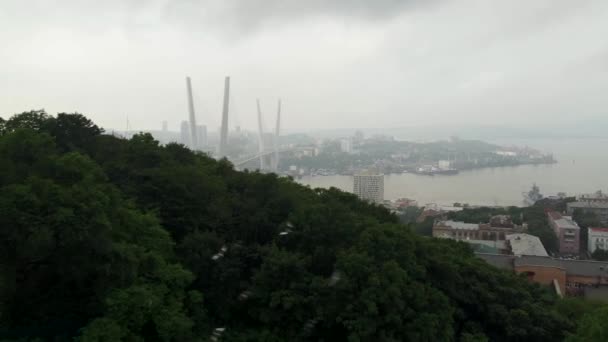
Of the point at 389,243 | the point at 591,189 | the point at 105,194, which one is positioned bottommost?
the point at 591,189

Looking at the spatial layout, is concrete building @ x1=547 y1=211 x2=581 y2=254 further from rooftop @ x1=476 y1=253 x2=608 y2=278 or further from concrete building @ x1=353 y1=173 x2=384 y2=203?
concrete building @ x1=353 y1=173 x2=384 y2=203

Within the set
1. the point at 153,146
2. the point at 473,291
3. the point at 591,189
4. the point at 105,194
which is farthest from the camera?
the point at 591,189

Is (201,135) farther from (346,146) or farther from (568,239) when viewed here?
(346,146)

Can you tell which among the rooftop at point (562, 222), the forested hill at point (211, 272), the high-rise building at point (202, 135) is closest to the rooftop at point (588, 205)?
the rooftop at point (562, 222)

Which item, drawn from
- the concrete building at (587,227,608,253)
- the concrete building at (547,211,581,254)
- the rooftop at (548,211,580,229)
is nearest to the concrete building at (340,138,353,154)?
the rooftop at (548,211,580,229)

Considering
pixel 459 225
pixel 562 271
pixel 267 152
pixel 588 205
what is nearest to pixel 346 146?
pixel 267 152

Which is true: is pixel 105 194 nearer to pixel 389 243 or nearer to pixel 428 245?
pixel 389 243

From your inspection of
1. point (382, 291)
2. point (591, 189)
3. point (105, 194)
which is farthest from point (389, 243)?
point (591, 189)
